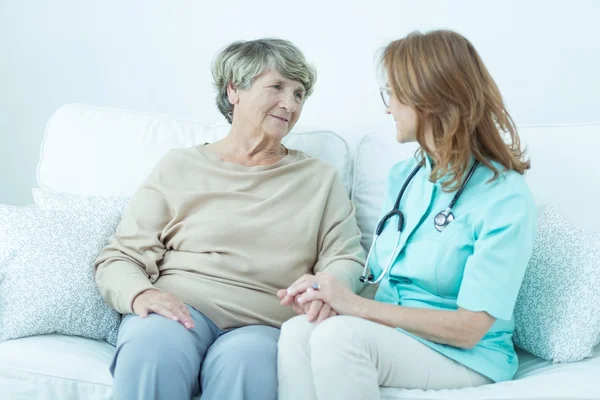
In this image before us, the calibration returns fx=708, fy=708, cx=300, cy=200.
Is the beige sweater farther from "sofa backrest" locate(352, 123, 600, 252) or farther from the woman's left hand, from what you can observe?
the woman's left hand

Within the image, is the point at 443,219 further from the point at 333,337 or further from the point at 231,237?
the point at 231,237

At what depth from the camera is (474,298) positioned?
4.54ft

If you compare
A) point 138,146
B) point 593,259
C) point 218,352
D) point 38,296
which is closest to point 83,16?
point 138,146

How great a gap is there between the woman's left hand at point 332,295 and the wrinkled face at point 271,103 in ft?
2.03

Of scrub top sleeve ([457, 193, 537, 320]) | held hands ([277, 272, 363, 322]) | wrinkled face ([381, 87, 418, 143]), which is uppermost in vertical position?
wrinkled face ([381, 87, 418, 143])

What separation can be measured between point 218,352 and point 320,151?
0.84 m

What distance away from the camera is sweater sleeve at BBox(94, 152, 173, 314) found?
1699 millimetres

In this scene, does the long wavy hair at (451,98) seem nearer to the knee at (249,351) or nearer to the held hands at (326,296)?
the held hands at (326,296)

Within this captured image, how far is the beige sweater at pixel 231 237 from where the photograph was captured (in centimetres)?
176

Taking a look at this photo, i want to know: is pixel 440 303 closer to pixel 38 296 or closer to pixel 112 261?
pixel 112 261

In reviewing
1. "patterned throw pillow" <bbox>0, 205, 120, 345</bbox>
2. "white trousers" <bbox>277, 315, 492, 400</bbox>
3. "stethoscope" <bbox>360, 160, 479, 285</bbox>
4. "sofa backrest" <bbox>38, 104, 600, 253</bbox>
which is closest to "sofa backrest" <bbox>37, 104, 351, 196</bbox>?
"sofa backrest" <bbox>38, 104, 600, 253</bbox>

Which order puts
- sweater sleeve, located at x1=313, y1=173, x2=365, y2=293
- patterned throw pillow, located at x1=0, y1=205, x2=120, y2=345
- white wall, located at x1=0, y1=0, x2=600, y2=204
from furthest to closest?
1. white wall, located at x1=0, y1=0, x2=600, y2=204
2. sweater sleeve, located at x1=313, y1=173, x2=365, y2=293
3. patterned throw pillow, located at x1=0, y1=205, x2=120, y2=345

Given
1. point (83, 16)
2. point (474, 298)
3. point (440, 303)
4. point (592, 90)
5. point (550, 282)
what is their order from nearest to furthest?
point (474, 298)
point (440, 303)
point (550, 282)
point (592, 90)
point (83, 16)

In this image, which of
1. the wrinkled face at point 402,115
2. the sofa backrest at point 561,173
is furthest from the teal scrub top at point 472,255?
the sofa backrest at point 561,173
